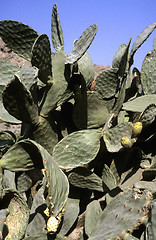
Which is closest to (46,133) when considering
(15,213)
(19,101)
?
(19,101)

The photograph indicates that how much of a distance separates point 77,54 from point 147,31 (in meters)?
0.44

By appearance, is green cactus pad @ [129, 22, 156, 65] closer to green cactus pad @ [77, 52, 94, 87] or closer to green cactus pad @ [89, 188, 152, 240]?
green cactus pad @ [77, 52, 94, 87]

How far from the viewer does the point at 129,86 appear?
1.83m

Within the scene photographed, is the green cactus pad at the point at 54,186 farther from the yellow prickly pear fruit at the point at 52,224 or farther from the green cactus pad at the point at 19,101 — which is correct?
the green cactus pad at the point at 19,101

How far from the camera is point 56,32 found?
4.87 feet

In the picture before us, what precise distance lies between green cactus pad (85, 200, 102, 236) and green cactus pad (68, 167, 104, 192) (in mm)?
82

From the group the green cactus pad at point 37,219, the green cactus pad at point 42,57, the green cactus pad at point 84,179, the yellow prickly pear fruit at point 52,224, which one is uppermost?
the green cactus pad at point 42,57

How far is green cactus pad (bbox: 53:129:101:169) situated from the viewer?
122cm

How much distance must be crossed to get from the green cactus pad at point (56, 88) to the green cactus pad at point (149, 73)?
0.51 meters

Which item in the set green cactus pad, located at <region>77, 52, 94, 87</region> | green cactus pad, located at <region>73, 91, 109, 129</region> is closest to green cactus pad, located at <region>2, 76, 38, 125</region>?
green cactus pad, located at <region>73, 91, 109, 129</region>

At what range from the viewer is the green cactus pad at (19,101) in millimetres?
1017

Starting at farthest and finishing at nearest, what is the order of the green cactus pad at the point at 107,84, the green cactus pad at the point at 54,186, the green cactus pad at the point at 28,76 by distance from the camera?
the green cactus pad at the point at 107,84, the green cactus pad at the point at 28,76, the green cactus pad at the point at 54,186

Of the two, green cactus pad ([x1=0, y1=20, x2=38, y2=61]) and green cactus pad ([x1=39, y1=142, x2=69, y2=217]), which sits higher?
green cactus pad ([x1=0, y1=20, x2=38, y2=61])

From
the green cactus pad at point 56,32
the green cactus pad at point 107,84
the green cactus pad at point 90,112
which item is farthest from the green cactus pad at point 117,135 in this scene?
the green cactus pad at point 56,32
